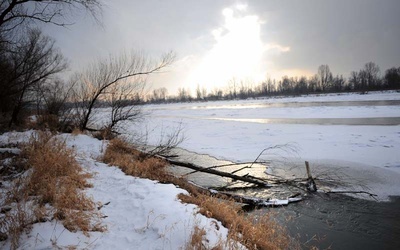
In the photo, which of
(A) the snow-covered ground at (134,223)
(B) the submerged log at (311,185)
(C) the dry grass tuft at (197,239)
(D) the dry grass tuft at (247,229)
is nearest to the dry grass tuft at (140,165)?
(A) the snow-covered ground at (134,223)

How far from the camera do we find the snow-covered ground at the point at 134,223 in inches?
133

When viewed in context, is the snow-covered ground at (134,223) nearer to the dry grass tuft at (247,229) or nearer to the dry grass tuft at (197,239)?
the dry grass tuft at (197,239)

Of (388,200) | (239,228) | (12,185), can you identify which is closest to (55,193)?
(12,185)

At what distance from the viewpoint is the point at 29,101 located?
54.4ft

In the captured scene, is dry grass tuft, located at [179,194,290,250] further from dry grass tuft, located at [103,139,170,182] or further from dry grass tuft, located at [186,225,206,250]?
dry grass tuft, located at [103,139,170,182]

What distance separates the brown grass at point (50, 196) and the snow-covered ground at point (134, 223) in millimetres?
175

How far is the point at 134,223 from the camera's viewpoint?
4133 millimetres

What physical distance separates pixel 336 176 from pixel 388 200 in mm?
1796

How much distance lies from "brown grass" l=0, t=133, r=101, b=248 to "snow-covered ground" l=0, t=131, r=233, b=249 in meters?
0.18

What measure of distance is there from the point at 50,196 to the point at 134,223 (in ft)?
5.47

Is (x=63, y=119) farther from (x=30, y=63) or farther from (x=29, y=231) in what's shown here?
(x=29, y=231)

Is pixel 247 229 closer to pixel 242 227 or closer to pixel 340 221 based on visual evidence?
pixel 242 227

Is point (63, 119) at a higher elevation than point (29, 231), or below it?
higher

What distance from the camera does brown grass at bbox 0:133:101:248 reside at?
142 inches
